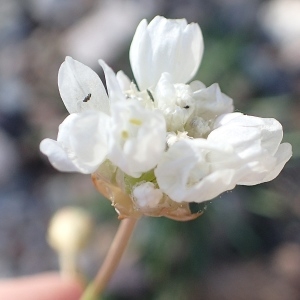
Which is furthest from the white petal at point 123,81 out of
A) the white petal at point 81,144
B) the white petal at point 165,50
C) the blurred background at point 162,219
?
the blurred background at point 162,219

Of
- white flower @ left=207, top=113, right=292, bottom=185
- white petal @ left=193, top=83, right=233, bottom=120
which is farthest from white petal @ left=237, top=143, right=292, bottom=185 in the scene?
white petal @ left=193, top=83, right=233, bottom=120

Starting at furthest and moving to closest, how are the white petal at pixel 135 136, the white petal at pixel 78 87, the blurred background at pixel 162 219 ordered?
the blurred background at pixel 162 219
the white petal at pixel 78 87
the white petal at pixel 135 136


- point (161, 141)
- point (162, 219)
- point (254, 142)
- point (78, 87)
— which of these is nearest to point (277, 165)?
point (254, 142)

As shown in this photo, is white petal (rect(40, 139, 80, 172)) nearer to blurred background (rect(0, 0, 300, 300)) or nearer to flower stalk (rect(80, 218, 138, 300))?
flower stalk (rect(80, 218, 138, 300))

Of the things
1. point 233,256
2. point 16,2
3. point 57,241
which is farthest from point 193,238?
point 16,2

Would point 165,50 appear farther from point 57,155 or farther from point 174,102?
point 57,155

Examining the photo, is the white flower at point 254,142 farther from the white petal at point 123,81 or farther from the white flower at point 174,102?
the white petal at point 123,81
